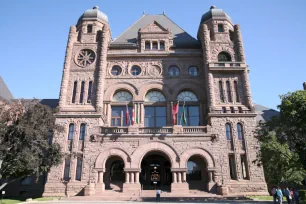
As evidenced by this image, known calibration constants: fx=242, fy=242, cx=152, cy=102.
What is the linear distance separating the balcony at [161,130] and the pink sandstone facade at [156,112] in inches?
4.3

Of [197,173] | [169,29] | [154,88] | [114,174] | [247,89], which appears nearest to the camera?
[197,173]

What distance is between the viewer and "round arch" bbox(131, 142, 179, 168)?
24719 mm

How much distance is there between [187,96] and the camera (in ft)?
102

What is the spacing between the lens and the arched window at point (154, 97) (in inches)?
1217

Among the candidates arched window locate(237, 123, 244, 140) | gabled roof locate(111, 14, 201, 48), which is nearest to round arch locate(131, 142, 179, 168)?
arched window locate(237, 123, 244, 140)

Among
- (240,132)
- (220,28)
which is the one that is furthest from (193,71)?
(240,132)

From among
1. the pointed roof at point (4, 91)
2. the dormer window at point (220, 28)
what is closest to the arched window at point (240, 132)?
the dormer window at point (220, 28)

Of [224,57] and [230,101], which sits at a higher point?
[224,57]

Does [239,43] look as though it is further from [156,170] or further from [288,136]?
[156,170]

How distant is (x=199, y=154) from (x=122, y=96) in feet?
40.1

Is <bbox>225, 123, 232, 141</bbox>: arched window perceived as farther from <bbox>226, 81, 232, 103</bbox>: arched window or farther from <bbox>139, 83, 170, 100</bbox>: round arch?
<bbox>139, 83, 170, 100</bbox>: round arch

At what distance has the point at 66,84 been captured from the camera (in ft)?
96.6


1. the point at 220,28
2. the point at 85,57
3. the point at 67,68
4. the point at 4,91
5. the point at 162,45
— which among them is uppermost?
the point at 220,28

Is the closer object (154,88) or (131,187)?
(131,187)
